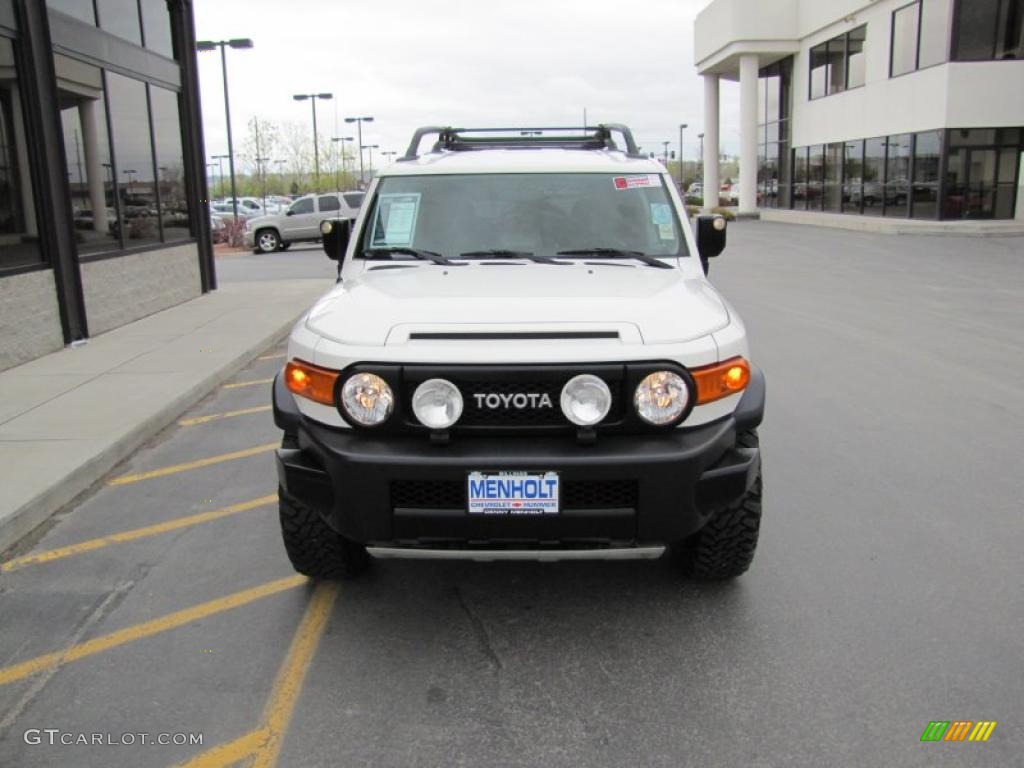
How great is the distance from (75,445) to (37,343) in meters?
3.80

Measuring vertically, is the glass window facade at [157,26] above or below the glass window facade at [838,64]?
below

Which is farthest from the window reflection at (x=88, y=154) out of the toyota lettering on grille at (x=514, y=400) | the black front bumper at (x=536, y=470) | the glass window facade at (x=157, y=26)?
the toyota lettering on grille at (x=514, y=400)

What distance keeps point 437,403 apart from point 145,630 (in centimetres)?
163

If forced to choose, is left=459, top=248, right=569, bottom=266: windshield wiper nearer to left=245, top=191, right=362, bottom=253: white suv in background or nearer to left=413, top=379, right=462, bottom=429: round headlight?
left=413, top=379, right=462, bottom=429: round headlight

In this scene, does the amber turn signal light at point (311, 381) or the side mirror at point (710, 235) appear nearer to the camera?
the amber turn signal light at point (311, 381)

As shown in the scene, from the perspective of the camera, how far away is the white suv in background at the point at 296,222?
30.1 metres

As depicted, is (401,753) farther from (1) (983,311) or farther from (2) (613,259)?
(1) (983,311)

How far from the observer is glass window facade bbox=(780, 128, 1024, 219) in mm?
27609

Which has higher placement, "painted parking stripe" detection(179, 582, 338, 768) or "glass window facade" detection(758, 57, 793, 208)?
"glass window facade" detection(758, 57, 793, 208)

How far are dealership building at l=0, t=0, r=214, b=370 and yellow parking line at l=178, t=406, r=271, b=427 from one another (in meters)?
2.60

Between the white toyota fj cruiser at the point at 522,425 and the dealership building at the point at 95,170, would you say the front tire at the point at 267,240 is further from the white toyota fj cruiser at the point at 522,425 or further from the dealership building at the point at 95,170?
the white toyota fj cruiser at the point at 522,425

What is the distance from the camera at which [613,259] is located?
4484 millimetres

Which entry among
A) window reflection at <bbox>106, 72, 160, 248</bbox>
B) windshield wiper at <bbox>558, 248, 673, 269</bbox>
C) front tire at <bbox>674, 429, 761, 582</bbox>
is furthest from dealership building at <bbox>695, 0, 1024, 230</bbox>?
front tire at <bbox>674, 429, 761, 582</bbox>

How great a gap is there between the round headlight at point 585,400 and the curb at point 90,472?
319 centimetres
